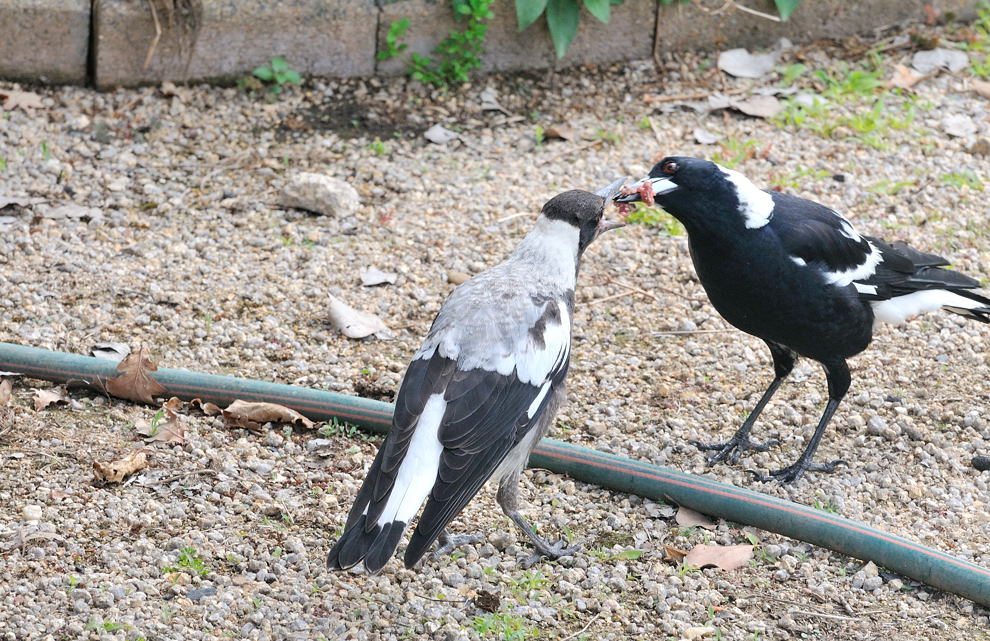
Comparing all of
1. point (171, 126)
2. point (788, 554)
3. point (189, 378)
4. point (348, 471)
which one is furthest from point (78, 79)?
point (788, 554)

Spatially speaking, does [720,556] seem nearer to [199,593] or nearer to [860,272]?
[860,272]

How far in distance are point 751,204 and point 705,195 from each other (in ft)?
0.49

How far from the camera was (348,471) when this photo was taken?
3.71 meters

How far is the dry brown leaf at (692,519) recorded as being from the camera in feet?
11.7

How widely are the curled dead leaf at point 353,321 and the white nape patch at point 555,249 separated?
95 cm

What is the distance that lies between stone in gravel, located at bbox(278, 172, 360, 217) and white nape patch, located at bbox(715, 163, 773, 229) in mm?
2072

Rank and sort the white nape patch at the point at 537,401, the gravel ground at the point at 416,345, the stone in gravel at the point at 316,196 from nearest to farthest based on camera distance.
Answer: the gravel ground at the point at 416,345 < the white nape patch at the point at 537,401 < the stone in gravel at the point at 316,196

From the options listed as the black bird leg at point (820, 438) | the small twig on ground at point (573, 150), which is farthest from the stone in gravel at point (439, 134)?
the black bird leg at point (820, 438)

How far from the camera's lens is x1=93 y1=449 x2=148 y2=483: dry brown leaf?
3.48m

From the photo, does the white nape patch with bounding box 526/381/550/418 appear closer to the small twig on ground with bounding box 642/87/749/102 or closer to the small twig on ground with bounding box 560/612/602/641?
the small twig on ground with bounding box 560/612/602/641

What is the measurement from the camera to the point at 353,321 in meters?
4.49

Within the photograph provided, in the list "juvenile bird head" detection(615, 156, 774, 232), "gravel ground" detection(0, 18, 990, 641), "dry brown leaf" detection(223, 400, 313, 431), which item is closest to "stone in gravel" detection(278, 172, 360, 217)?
"gravel ground" detection(0, 18, 990, 641)

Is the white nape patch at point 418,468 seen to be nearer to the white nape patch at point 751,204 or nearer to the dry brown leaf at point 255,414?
the dry brown leaf at point 255,414

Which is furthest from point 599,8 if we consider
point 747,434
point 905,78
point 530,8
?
point 747,434
